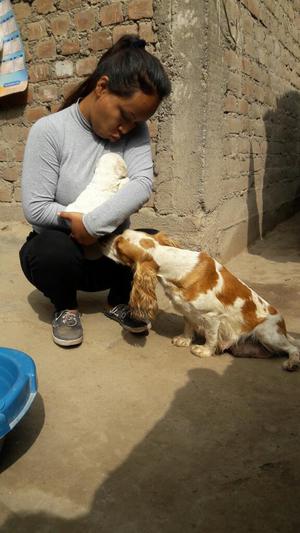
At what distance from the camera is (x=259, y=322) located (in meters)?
2.71

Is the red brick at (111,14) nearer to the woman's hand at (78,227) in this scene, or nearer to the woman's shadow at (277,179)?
the woman's shadow at (277,179)

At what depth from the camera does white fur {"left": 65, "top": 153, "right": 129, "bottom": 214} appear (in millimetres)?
2531

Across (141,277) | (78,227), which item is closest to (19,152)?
(78,227)

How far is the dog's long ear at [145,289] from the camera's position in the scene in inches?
98.6

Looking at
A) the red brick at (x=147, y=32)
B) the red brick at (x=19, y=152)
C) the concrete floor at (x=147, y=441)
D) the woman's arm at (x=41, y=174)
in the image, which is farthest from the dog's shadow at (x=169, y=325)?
the red brick at (x=19, y=152)

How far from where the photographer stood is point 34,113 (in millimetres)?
4934

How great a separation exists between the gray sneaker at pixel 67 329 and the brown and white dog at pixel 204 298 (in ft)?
1.44

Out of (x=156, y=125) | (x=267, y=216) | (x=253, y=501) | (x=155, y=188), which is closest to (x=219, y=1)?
(x=156, y=125)

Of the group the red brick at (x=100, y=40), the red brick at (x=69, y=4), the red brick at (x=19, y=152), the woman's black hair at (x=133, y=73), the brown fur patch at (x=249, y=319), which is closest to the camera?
the woman's black hair at (x=133, y=73)

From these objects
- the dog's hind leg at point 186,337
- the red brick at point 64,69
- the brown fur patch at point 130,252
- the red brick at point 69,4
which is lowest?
the dog's hind leg at point 186,337

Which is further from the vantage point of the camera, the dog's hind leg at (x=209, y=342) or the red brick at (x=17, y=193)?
the red brick at (x=17, y=193)

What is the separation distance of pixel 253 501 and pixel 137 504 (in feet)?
1.38

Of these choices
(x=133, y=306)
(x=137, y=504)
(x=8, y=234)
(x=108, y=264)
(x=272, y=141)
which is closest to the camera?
(x=137, y=504)

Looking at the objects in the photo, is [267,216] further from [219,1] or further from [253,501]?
[253,501]
